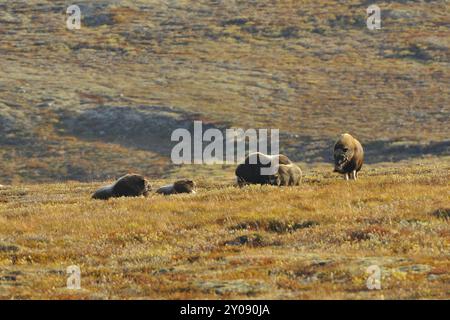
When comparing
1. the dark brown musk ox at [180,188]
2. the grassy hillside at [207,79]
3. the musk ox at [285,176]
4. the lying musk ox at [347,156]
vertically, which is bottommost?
the grassy hillside at [207,79]

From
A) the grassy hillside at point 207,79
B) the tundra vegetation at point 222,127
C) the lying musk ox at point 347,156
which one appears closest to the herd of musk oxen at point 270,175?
the lying musk ox at point 347,156

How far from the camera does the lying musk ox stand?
1230 inches

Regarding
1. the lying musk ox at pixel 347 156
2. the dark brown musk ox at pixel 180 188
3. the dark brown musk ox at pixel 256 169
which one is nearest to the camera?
the lying musk ox at pixel 347 156

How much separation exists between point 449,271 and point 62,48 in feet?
292

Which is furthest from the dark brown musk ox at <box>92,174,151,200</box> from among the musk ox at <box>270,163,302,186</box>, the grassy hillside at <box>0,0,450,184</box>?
the grassy hillside at <box>0,0,450,184</box>

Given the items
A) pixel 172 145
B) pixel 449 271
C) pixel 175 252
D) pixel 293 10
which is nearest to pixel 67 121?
pixel 172 145

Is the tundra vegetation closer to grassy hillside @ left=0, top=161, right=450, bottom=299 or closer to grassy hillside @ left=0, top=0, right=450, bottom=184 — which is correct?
grassy hillside @ left=0, top=161, right=450, bottom=299

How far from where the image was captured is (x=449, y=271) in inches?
623

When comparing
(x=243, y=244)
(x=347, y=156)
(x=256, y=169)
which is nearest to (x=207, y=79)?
(x=256, y=169)

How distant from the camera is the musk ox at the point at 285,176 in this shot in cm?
3150

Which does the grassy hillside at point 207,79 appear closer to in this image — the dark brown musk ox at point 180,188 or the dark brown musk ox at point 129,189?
the dark brown musk ox at point 180,188

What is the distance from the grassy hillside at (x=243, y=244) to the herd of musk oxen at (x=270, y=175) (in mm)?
2334

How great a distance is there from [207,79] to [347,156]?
57603mm
